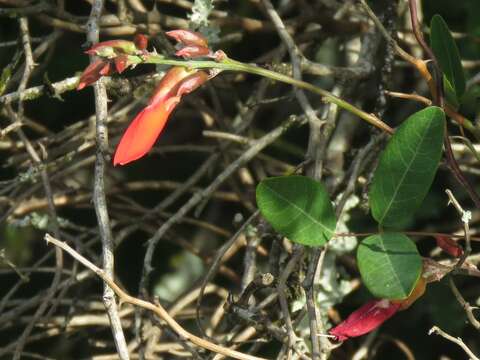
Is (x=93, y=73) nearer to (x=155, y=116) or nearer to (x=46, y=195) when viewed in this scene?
(x=155, y=116)

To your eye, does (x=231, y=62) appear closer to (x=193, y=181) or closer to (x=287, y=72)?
(x=287, y=72)

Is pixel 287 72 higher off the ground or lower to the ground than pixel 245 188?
higher

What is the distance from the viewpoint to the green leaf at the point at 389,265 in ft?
3.25

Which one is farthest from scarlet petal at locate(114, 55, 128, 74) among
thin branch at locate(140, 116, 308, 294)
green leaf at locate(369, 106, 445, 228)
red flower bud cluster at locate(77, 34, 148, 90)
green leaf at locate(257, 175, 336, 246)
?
thin branch at locate(140, 116, 308, 294)

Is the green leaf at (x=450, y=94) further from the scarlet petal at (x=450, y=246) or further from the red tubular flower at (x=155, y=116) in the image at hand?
the red tubular flower at (x=155, y=116)

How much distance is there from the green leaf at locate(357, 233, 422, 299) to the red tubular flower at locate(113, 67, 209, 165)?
299 mm

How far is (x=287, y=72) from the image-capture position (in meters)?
1.43

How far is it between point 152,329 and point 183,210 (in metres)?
0.23

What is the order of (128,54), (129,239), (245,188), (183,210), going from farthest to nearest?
(129,239), (245,188), (183,210), (128,54)

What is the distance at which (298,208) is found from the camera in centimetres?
107

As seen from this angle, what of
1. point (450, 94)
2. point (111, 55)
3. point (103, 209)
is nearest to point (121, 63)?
point (111, 55)

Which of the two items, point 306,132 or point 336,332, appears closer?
point 336,332

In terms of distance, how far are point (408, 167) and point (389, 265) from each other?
0.43 ft

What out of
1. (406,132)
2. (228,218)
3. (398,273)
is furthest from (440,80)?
(228,218)
